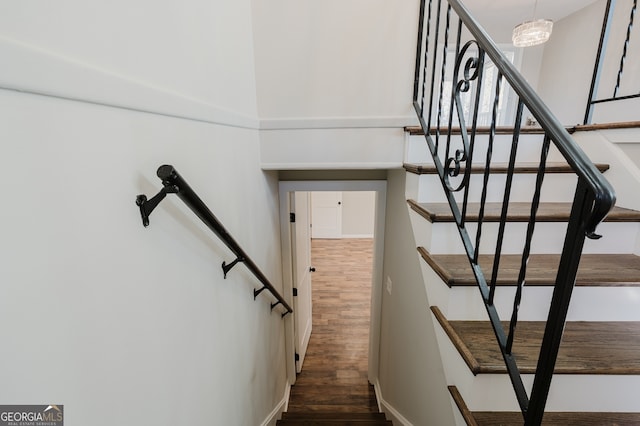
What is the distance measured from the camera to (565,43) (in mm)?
3775

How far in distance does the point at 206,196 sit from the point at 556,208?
1.68 meters

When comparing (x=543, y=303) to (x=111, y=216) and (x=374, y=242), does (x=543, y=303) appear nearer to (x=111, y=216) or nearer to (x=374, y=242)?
(x=111, y=216)

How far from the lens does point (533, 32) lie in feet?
9.00

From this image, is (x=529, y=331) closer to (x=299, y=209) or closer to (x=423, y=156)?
(x=423, y=156)

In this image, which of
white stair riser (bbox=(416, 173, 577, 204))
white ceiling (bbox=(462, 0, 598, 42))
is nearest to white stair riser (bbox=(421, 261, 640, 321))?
white stair riser (bbox=(416, 173, 577, 204))

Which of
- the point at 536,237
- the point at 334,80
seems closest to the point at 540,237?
the point at 536,237

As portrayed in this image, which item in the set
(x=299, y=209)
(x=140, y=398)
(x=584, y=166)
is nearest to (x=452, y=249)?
(x=584, y=166)

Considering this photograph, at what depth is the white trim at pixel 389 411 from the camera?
1.99 meters

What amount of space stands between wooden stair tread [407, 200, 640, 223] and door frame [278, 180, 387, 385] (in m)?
1.09

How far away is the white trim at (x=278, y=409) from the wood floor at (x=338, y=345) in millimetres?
79

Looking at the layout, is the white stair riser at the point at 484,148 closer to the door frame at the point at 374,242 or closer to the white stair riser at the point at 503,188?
the white stair riser at the point at 503,188

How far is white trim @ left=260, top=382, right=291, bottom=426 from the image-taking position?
1.98 m

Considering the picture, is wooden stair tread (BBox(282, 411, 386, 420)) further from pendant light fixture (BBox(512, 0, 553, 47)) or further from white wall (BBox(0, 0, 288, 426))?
pendant light fixture (BBox(512, 0, 553, 47))

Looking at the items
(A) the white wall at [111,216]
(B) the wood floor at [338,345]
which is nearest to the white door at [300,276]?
(B) the wood floor at [338,345]
